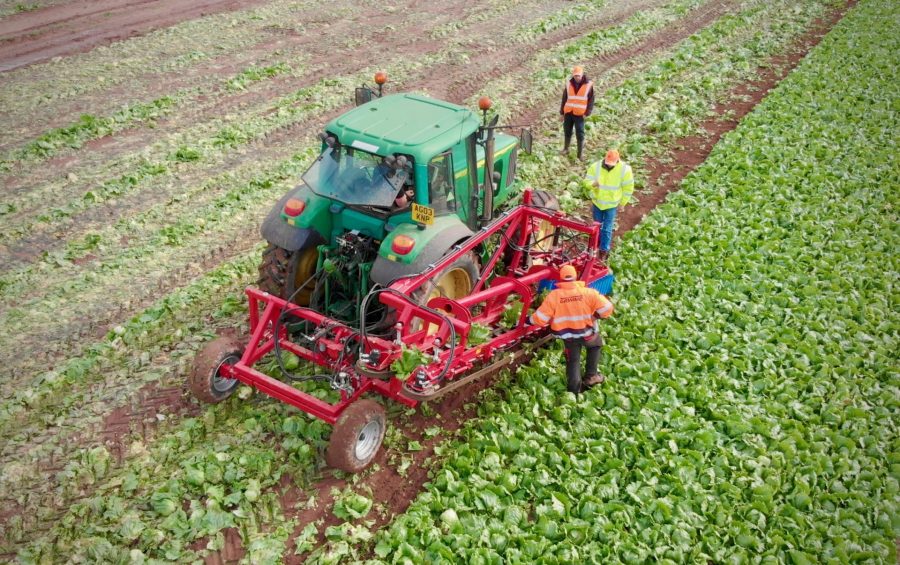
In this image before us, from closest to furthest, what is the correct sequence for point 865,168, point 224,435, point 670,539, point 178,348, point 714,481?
point 670,539
point 714,481
point 224,435
point 178,348
point 865,168

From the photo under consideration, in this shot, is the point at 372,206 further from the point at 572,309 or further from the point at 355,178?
the point at 572,309

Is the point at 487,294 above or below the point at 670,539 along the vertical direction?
above

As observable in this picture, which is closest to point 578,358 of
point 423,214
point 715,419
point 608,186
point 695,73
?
point 715,419

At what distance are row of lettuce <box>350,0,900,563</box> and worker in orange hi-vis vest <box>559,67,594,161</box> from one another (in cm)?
238

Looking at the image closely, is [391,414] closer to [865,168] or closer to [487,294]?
[487,294]

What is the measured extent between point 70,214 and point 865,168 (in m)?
12.7

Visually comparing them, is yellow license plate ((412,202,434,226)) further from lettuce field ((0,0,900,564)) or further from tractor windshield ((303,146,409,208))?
lettuce field ((0,0,900,564))

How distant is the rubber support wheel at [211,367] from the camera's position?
7.09 meters

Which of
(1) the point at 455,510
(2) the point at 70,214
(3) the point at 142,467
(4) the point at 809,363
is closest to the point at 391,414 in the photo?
(1) the point at 455,510

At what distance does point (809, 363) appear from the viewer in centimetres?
799

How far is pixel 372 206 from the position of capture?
23.9ft

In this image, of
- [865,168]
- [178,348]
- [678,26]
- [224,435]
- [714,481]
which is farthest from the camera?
[678,26]

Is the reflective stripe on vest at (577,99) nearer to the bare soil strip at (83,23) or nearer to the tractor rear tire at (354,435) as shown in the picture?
the tractor rear tire at (354,435)

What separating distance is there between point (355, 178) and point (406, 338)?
1.80 m
